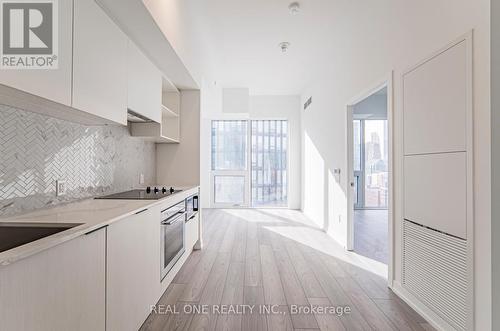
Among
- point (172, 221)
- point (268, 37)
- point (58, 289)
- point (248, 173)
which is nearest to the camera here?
point (58, 289)

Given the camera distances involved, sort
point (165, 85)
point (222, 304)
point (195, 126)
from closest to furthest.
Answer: point (222, 304) → point (165, 85) → point (195, 126)

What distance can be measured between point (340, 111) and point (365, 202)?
12.9 ft

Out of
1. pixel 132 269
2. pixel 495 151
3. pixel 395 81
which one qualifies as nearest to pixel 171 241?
pixel 132 269

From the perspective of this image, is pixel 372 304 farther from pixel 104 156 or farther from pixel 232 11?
pixel 232 11

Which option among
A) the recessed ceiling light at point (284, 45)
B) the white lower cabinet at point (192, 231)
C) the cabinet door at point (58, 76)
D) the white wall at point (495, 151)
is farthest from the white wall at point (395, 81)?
the cabinet door at point (58, 76)

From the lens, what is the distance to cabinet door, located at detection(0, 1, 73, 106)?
1.05 meters

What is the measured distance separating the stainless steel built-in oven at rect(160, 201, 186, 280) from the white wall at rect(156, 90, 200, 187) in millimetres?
855

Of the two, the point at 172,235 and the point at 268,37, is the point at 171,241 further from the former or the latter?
the point at 268,37

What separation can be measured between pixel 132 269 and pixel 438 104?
244 centimetres

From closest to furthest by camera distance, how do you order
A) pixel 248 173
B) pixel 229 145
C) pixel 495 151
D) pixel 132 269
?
pixel 495 151 → pixel 132 269 → pixel 248 173 → pixel 229 145

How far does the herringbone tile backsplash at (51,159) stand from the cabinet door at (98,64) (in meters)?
0.37

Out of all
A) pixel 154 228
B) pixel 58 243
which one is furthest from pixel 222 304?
pixel 58 243

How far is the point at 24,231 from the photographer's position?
121 centimetres

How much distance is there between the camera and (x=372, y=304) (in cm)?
215
